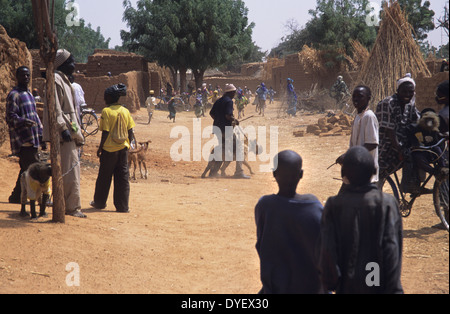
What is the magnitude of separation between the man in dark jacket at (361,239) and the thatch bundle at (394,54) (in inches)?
545

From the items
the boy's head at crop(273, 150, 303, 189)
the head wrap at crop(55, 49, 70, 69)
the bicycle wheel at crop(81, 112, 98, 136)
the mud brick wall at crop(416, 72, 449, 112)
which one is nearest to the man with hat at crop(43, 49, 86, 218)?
the head wrap at crop(55, 49, 70, 69)

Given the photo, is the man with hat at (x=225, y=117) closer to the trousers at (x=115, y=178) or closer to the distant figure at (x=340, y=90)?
the trousers at (x=115, y=178)

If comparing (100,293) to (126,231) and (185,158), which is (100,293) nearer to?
(126,231)

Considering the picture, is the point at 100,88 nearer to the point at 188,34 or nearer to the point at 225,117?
the point at 188,34

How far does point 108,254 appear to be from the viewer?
5266mm

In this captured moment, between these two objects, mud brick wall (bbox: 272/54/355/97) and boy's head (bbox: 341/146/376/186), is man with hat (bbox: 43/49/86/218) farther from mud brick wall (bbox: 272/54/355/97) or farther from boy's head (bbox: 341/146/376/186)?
mud brick wall (bbox: 272/54/355/97)

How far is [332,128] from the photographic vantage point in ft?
54.3

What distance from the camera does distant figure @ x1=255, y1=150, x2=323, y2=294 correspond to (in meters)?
2.89

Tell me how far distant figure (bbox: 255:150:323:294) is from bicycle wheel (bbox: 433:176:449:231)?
3154mm

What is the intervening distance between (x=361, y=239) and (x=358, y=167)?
37 cm

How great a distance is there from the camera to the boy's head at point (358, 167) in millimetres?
2770
